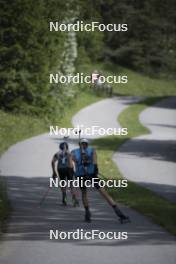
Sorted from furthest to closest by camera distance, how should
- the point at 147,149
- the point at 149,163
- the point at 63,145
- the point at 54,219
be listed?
the point at 147,149 < the point at 149,163 < the point at 63,145 < the point at 54,219

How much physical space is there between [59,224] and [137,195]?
18.8 ft

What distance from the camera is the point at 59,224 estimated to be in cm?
1161

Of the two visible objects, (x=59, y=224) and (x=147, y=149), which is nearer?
(x=59, y=224)

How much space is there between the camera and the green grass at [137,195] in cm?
1333

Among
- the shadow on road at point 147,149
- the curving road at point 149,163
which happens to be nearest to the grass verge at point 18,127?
the curving road at point 149,163

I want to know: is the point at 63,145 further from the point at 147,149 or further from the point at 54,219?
the point at 147,149

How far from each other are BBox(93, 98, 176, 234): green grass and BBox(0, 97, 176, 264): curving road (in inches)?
10.5

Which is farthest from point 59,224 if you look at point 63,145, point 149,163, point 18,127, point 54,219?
point 149,163

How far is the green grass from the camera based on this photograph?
13.3 meters

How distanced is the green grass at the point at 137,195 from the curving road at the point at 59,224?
0.27 meters

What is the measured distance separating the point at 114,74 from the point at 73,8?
4.72 feet

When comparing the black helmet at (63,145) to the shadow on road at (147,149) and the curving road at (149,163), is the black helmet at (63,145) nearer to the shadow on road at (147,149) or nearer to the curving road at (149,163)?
the curving road at (149,163)

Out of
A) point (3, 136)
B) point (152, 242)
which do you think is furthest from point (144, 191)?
point (152, 242)

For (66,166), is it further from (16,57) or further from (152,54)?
(152,54)
